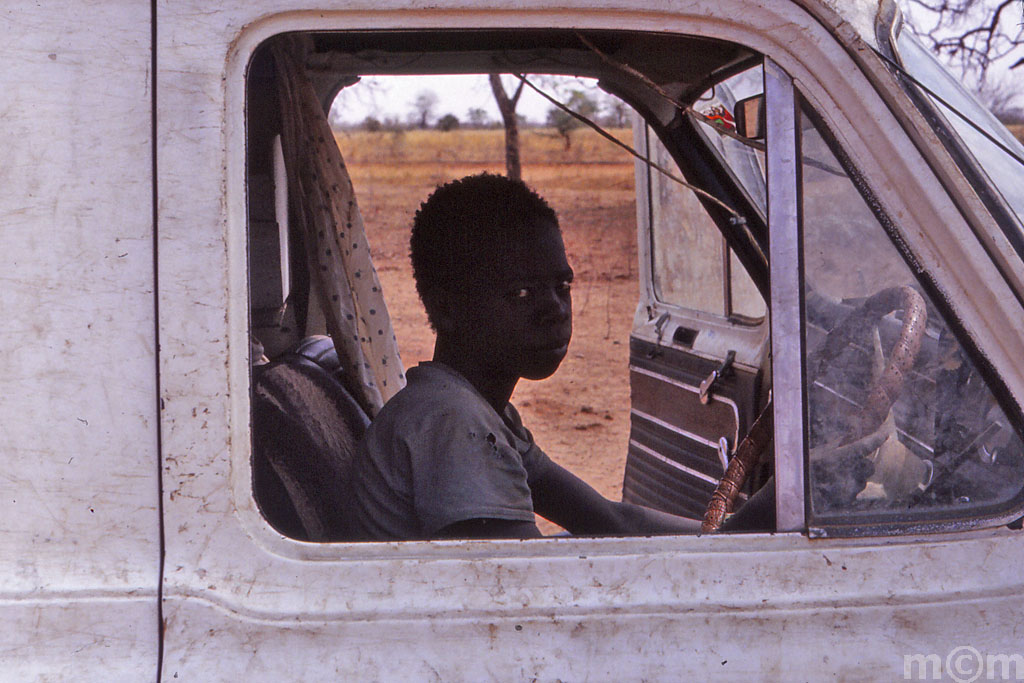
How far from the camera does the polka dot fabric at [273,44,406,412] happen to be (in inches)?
83.0

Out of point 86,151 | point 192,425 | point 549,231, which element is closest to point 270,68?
point 549,231

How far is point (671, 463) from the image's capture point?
2988mm

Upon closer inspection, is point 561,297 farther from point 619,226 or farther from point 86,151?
point 619,226

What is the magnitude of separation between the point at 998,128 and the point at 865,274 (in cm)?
51

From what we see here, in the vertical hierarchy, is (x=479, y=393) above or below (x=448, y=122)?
below

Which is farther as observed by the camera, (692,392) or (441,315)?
(692,392)

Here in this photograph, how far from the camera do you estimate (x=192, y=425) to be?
3.68 feet

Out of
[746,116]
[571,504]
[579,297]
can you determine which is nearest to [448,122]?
[579,297]

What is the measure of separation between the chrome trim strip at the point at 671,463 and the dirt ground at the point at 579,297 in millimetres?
806

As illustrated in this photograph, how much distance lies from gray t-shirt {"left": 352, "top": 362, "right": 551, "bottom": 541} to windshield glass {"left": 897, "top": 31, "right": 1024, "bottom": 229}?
0.74 metres

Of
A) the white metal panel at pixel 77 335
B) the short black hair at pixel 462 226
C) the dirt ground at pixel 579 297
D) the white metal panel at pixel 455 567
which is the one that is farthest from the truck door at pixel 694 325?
the white metal panel at pixel 77 335

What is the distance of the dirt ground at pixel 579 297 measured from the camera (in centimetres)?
760

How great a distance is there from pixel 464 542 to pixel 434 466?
0.77 ft

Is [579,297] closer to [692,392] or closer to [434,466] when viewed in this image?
[692,392]
